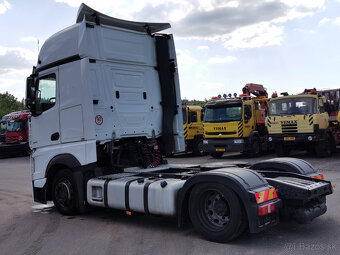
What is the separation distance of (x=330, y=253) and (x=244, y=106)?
39.9 ft

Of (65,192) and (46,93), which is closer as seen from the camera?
(65,192)

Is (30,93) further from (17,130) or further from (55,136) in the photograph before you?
(17,130)

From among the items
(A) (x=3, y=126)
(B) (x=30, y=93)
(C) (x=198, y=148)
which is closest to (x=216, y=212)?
(B) (x=30, y=93)

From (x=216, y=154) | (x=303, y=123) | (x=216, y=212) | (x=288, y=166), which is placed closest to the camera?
(x=216, y=212)

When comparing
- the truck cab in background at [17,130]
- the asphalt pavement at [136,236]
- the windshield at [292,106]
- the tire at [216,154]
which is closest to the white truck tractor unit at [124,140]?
the asphalt pavement at [136,236]

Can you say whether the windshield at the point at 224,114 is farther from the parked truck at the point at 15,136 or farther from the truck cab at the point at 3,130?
the truck cab at the point at 3,130

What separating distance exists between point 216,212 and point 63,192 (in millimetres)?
3152

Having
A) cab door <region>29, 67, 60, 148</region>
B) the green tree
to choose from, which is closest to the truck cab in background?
cab door <region>29, 67, 60, 148</region>

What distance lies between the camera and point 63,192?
6.91 m

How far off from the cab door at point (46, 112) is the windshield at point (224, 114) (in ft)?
32.7

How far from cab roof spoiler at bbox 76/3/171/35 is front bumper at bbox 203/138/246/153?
8.93 m

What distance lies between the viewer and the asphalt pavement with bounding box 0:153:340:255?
4.64 metres

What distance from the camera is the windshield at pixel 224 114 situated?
1612cm

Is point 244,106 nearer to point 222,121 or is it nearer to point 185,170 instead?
point 222,121
